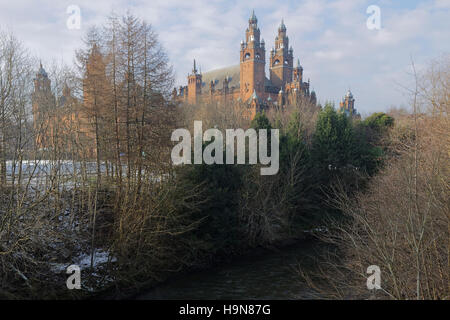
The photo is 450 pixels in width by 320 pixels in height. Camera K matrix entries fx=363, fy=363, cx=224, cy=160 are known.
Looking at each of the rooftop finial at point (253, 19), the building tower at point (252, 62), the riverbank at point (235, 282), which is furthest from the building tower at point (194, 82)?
the riverbank at point (235, 282)

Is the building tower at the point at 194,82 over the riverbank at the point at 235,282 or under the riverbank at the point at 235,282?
over

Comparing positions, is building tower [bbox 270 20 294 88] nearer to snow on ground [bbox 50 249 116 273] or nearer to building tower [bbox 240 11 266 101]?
building tower [bbox 240 11 266 101]

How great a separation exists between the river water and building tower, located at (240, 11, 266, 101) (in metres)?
49.2

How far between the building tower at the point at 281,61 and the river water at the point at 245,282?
196 ft

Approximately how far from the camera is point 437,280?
28.7 ft

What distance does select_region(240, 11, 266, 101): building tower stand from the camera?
221 feet

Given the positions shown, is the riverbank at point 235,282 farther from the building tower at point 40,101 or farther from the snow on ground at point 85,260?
the building tower at point 40,101

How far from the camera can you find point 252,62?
6762 cm

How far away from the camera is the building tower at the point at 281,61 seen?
249ft

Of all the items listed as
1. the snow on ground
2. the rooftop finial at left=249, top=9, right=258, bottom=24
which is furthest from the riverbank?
the rooftop finial at left=249, top=9, right=258, bottom=24

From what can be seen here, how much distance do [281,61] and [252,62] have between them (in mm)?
10717

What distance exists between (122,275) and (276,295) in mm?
6494
